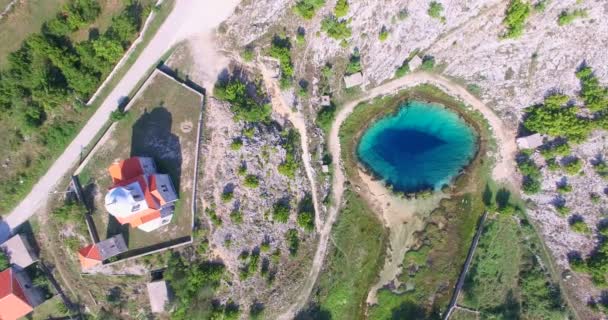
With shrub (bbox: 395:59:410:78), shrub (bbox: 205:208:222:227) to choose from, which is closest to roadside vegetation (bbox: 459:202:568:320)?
shrub (bbox: 395:59:410:78)

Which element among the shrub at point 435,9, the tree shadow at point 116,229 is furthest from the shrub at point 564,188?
the tree shadow at point 116,229

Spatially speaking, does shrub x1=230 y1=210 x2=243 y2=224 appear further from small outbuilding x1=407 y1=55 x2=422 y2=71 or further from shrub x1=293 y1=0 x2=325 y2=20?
small outbuilding x1=407 y1=55 x2=422 y2=71

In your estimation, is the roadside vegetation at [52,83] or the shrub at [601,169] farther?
the shrub at [601,169]

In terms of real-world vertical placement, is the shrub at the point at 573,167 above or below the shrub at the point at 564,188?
above

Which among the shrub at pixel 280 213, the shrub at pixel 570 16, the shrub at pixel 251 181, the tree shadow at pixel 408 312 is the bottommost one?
the tree shadow at pixel 408 312

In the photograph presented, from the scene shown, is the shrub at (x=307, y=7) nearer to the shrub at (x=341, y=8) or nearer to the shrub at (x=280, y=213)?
the shrub at (x=341, y=8)

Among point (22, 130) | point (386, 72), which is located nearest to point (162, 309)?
point (22, 130)
